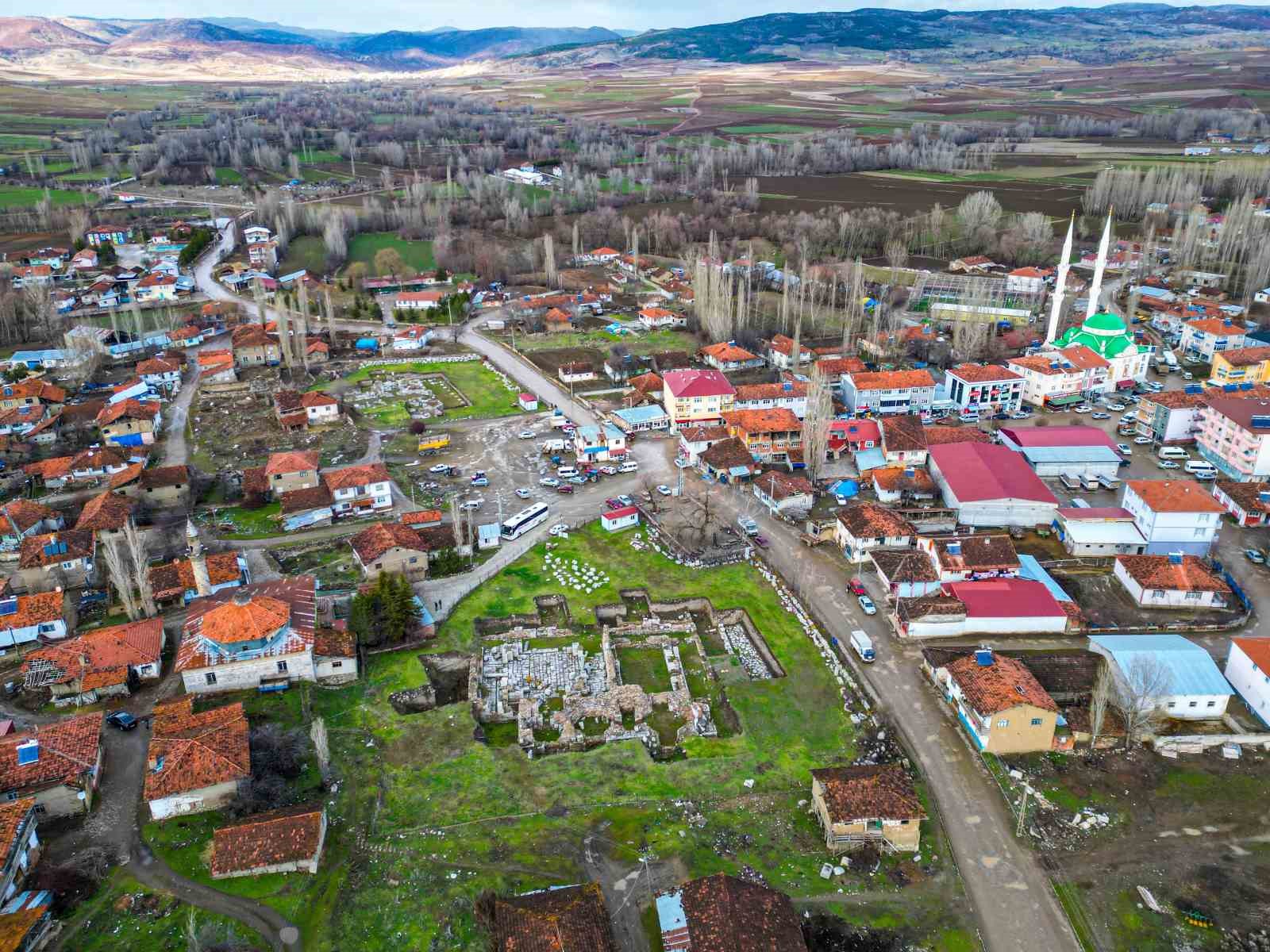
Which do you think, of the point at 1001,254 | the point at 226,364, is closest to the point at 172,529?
the point at 226,364

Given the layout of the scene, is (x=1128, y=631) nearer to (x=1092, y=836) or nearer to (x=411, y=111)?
(x=1092, y=836)

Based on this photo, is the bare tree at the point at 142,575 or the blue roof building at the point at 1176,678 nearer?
the blue roof building at the point at 1176,678

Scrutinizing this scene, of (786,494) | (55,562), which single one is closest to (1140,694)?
(786,494)

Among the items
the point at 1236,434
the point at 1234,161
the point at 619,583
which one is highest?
the point at 1234,161

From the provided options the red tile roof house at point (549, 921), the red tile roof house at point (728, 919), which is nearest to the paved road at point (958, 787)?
Result: the red tile roof house at point (728, 919)

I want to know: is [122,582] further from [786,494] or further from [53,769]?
[786,494]

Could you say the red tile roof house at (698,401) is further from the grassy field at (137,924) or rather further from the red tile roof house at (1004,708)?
the grassy field at (137,924)

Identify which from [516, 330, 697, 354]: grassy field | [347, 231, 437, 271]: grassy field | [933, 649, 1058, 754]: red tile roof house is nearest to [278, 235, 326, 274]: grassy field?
[347, 231, 437, 271]: grassy field
